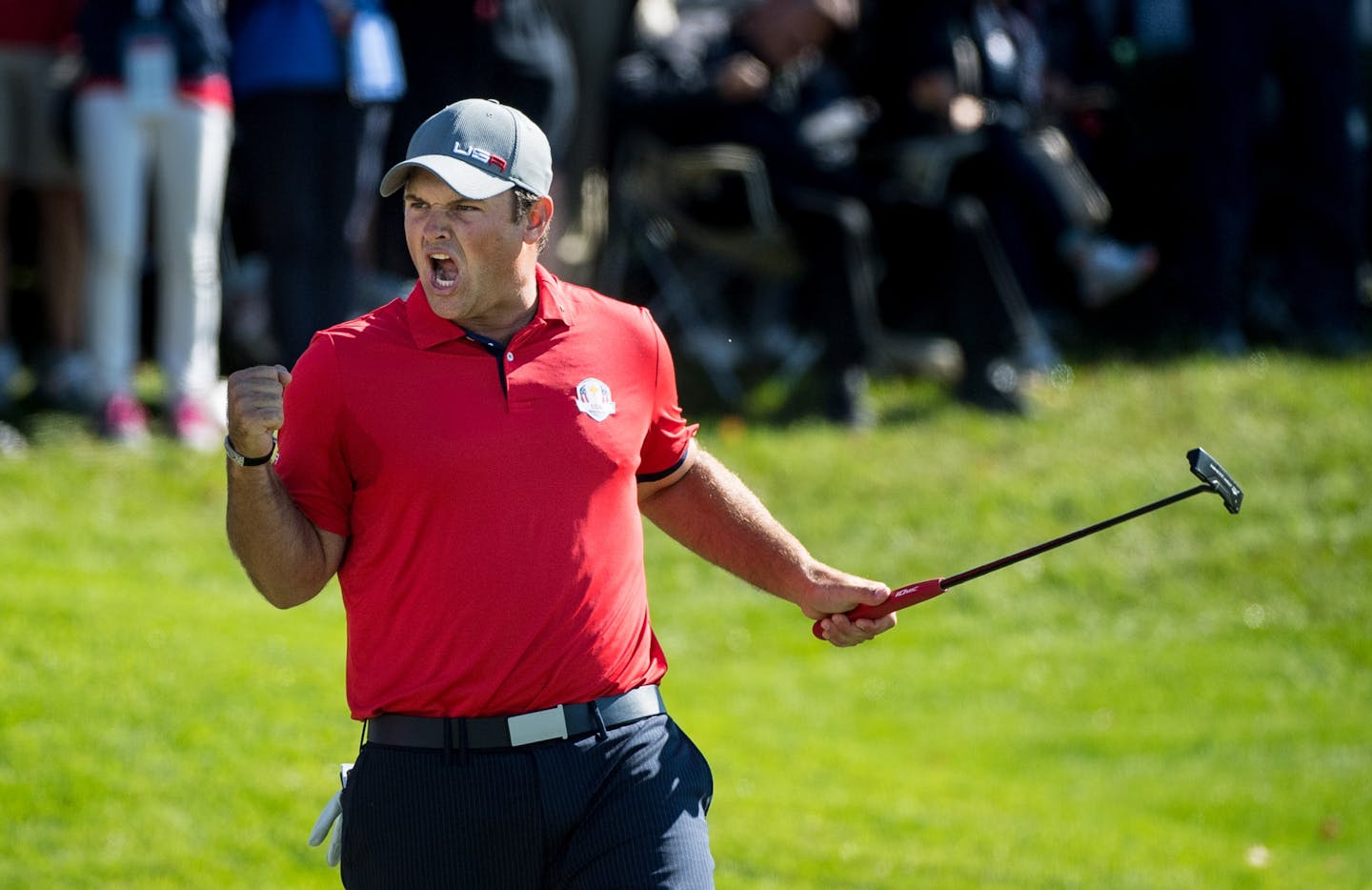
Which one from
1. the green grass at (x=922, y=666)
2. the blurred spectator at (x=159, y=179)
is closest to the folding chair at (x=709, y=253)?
the green grass at (x=922, y=666)

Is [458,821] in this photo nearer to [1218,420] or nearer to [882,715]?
[882,715]

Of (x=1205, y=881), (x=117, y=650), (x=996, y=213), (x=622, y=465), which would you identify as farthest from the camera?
(x=996, y=213)

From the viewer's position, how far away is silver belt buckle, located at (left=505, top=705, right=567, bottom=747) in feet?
12.9

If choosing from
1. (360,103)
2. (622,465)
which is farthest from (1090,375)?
(622,465)

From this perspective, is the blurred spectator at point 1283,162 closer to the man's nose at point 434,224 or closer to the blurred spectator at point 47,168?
the blurred spectator at point 47,168

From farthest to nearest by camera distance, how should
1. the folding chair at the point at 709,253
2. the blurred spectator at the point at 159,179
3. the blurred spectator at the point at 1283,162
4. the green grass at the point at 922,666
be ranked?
the blurred spectator at the point at 1283,162
the folding chair at the point at 709,253
the blurred spectator at the point at 159,179
the green grass at the point at 922,666

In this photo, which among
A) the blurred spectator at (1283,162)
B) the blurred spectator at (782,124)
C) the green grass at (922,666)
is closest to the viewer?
the green grass at (922,666)

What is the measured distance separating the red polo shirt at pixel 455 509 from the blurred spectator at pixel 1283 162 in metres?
8.76

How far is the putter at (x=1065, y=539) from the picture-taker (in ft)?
13.7

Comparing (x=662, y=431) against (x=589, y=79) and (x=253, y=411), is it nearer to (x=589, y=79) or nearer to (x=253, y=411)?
(x=253, y=411)

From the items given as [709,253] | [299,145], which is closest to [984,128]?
[709,253]

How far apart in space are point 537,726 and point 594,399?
2.19ft

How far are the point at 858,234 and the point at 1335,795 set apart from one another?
14.0 ft

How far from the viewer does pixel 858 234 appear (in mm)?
10992
